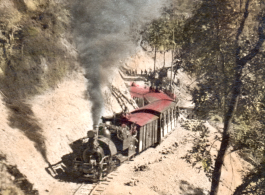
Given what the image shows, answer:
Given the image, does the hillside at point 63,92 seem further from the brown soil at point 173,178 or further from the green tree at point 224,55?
the green tree at point 224,55

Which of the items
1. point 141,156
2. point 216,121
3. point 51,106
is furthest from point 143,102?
point 51,106

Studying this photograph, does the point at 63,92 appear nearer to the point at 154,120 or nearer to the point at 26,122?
the point at 26,122

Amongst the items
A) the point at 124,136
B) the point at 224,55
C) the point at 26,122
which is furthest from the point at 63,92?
the point at 224,55

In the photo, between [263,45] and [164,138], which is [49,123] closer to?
[164,138]

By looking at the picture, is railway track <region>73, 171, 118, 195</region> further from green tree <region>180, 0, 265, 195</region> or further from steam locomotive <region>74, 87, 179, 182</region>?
green tree <region>180, 0, 265, 195</region>

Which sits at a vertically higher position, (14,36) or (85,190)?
(14,36)

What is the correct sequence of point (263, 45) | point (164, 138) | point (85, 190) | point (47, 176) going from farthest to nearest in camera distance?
point (164, 138)
point (47, 176)
point (85, 190)
point (263, 45)
